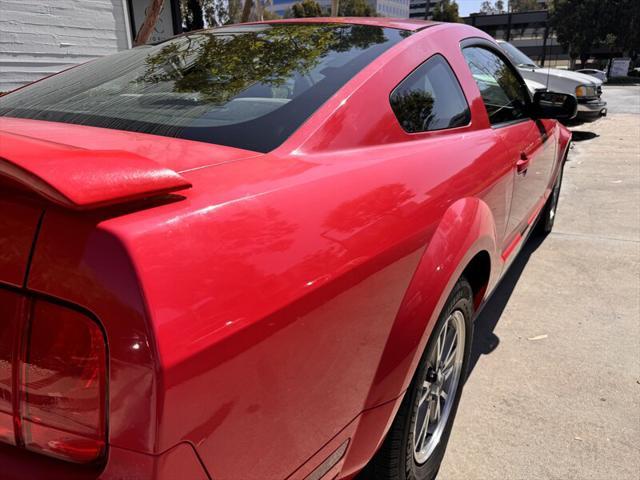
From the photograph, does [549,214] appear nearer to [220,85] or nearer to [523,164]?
[523,164]

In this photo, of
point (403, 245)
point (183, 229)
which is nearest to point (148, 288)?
point (183, 229)

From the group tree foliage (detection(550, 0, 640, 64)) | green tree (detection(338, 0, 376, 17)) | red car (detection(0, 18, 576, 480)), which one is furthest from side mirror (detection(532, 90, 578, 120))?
green tree (detection(338, 0, 376, 17))

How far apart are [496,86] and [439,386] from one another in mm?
1685

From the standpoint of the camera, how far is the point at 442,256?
171cm

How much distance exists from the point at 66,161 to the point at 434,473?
1847mm

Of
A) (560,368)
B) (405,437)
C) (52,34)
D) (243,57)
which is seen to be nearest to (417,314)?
(405,437)

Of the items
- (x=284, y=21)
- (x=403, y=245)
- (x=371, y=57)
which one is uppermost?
(x=284, y=21)

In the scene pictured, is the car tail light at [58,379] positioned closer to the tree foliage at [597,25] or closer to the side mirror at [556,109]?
the side mirror at [556,109]

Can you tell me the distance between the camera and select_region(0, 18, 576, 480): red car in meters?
0.93

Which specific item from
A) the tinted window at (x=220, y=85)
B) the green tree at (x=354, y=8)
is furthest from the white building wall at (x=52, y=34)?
the green tree at (x=354, y=8)

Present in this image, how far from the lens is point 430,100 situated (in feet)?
6.92

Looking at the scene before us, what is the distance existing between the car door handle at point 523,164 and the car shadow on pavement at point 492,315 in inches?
38.0

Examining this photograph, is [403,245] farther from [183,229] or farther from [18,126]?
[18,126]

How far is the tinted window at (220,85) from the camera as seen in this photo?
1.57m
